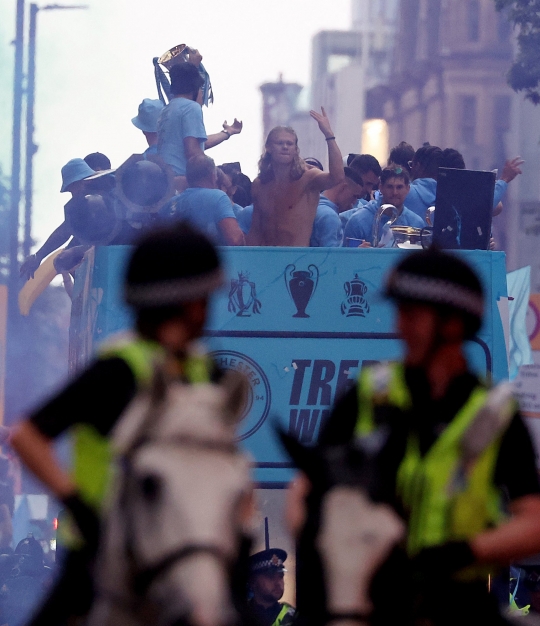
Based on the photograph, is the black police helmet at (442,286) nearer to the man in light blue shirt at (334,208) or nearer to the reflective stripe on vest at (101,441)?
the reflective stripe on vest at (101,441)

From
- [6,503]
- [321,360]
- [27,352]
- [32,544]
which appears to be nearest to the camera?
[321,360]

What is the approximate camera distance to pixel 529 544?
311cm

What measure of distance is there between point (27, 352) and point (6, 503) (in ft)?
14.0

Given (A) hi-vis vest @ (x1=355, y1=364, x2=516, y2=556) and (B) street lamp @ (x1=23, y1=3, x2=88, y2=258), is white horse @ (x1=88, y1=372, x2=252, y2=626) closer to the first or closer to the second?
(A) hi-vis vest @ (x1=355, y1=364, x2=516, y2=556)

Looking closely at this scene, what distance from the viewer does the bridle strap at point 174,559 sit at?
2770mm

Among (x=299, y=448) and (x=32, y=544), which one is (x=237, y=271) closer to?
(x=299, y=448)

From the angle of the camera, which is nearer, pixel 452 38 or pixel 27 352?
pixel 27 352

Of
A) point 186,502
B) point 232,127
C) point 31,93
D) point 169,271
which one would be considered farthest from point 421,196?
point 31,93

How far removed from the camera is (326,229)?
9.06 m

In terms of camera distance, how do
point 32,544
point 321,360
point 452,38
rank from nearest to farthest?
1. point 321,360
2. point 32,544
3. point 452,38

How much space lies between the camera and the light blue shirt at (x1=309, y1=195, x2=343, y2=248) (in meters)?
9.04

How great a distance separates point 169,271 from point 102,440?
44cm

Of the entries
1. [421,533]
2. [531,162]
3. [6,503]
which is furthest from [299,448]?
[531,162]

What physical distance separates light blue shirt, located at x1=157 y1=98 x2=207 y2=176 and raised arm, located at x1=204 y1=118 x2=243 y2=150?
696mm
